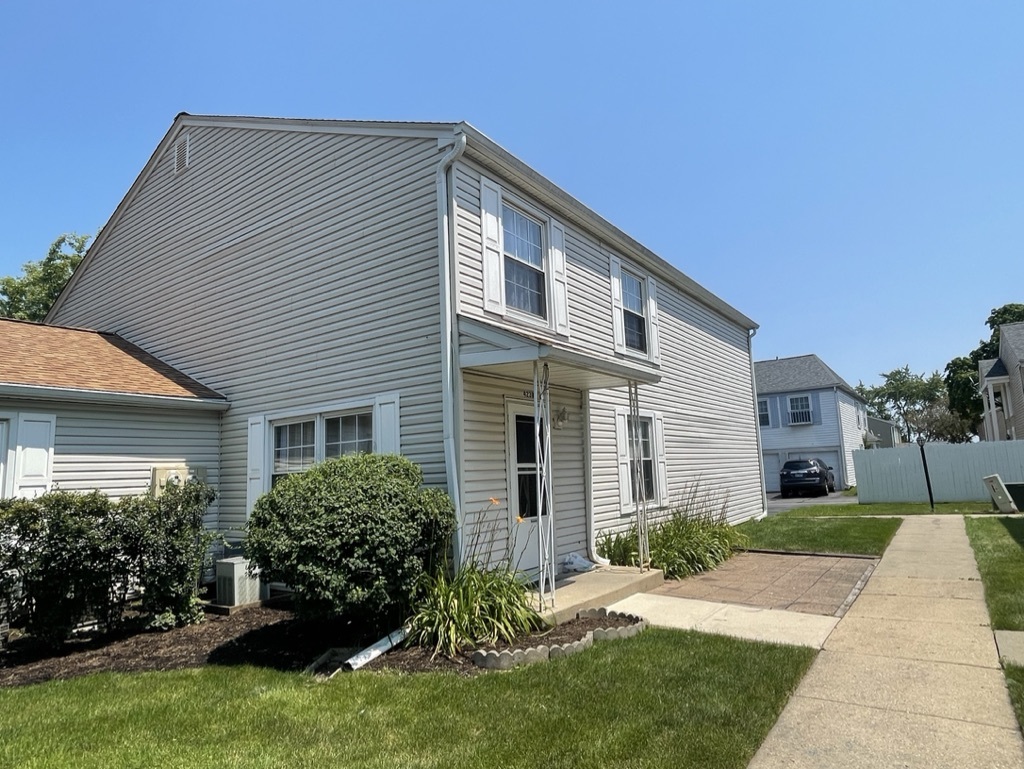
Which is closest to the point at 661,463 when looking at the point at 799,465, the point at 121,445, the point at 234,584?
the point at 234,584

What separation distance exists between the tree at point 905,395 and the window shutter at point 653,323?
4402cm

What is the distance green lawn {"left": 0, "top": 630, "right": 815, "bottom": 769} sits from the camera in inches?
134

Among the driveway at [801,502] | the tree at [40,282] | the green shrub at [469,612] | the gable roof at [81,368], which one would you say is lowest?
the driveway at [801,502]

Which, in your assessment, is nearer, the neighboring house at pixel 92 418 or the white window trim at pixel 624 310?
the neighboring house at pixel 92 418

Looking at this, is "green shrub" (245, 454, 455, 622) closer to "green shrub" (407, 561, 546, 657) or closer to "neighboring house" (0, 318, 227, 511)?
"green shrub" (407, 561, 546, 657)

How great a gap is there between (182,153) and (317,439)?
630 cm

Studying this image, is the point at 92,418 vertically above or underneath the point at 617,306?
underneath

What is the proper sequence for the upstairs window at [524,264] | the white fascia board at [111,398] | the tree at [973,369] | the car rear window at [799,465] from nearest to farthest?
the white fascia board at [111,398], the upstairs window at [524,264], the car rear window at [799,465], the tree at [973,369]

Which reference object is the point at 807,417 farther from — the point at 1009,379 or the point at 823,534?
the point at 823,534

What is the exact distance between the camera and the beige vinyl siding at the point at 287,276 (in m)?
7.30

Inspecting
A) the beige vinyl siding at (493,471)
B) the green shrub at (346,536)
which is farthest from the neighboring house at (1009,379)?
the green shrub at (346,536)

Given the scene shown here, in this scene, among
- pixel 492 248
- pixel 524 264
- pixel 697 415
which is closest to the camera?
pixel 492 248

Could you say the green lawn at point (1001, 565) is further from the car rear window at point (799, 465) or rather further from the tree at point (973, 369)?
the tree at point (973, 369)

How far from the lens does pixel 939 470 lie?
18.9m
